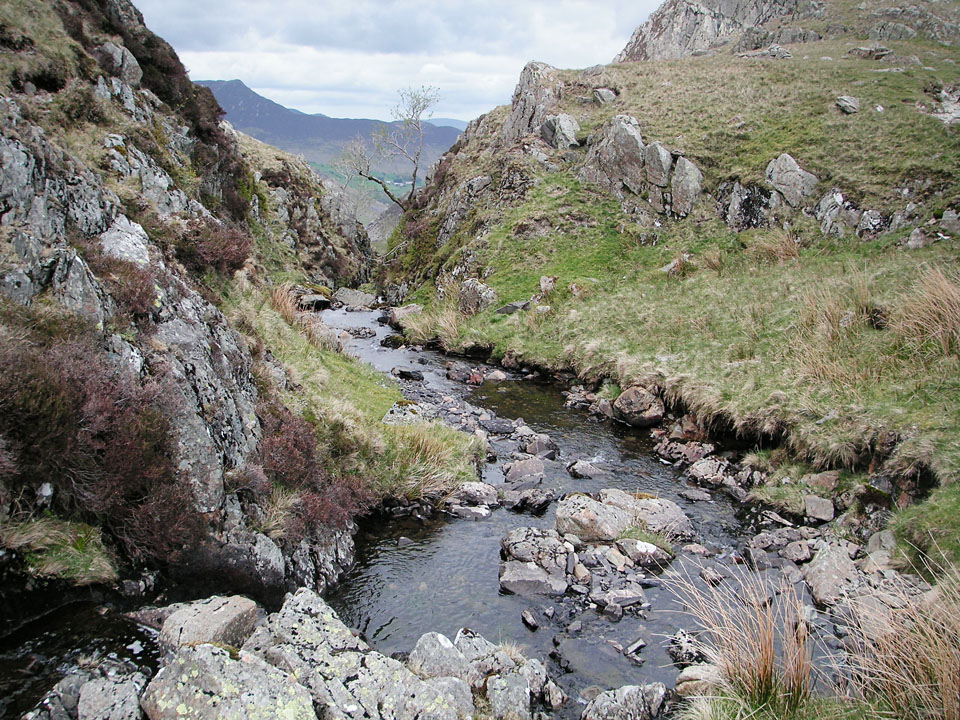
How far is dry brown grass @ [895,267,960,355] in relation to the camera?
1360 centimetres

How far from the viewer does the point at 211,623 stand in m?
6.59

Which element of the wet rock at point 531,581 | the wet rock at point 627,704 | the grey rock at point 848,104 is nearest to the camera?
the wet rock at point 627,704

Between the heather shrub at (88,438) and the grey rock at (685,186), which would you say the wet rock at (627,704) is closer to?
the heather shrub at (88,438)

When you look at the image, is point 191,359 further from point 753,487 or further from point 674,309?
point 674,309

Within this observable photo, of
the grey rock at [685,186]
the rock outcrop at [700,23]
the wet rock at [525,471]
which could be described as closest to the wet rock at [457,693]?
the wet rock at [525,471]

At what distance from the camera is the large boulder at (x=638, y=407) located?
18641 mm

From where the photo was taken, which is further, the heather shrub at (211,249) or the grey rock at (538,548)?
the heather shrub at (211,249)

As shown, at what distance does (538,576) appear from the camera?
10.2 metres

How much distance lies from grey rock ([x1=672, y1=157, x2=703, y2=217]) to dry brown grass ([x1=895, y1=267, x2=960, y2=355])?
20.1 m

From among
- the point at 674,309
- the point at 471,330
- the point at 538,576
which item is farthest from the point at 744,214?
the point at 538,576

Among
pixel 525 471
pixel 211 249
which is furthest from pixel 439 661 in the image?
pixel 211 249

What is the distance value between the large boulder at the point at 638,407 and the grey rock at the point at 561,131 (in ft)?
93.1

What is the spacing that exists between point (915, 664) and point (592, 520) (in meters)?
7.06

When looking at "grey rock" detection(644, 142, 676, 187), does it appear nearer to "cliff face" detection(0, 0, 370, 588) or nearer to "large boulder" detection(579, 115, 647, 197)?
"large boulder" detection(579, 115, 647, 197)
